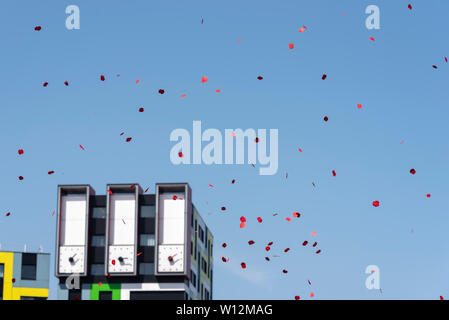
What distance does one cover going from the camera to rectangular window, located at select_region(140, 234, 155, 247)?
8612 cm

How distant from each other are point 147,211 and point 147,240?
3.37m

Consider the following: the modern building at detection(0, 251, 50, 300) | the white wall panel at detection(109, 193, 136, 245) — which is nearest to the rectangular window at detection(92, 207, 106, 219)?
the white wall panel at detection(109, 193, 136, 245)

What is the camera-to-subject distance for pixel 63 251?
285 feet

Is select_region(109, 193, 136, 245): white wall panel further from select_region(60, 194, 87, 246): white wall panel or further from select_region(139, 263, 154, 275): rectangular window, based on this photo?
select_region(60, 194, 87, 246): white wall panel

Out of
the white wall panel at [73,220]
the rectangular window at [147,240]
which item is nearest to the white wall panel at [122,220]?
the rectangular window at [147,240]

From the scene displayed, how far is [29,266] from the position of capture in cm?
9156

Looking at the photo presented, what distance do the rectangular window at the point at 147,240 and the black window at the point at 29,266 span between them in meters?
15.0

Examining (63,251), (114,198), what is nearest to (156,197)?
(114,198)

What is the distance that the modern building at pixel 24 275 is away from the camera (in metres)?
90.1

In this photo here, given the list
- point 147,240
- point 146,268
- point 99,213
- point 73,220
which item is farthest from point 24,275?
point 147,240

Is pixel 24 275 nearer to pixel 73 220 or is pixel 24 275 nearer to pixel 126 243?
pixel 73 220
